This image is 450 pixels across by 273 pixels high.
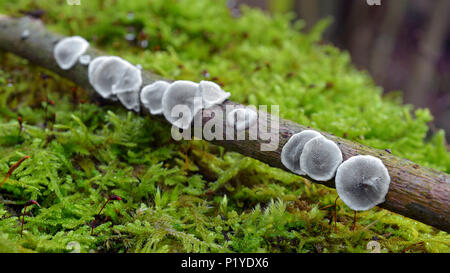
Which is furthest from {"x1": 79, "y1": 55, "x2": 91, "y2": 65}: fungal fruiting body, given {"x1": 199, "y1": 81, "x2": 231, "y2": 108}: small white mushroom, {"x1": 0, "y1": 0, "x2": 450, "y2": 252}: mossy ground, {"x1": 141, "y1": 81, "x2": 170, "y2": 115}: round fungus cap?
{"x1": 199, "y1": 81, "x2": 231, "y2": 108}: small white mushroom

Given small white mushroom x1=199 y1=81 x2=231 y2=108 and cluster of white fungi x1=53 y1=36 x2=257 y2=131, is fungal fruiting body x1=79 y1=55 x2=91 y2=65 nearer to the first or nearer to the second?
cluster of white fungi x1=53 y1=36 x2=257 y2=131

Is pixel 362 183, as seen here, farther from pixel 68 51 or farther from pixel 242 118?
pixel 68 51

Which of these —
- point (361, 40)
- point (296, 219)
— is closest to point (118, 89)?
point (296, 219)

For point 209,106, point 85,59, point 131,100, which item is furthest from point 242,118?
point 85,59
